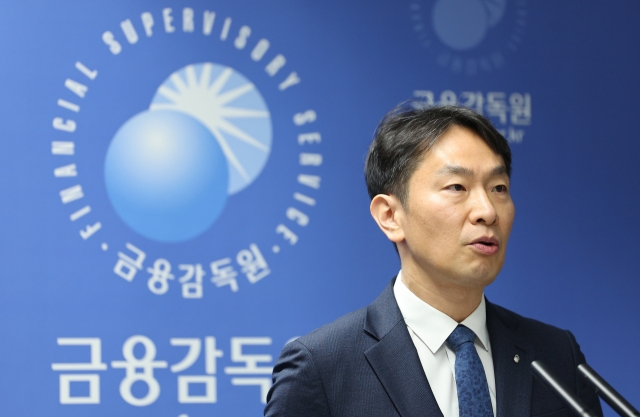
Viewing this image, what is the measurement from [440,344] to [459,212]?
222 millimetres

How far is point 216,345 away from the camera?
78.2 inches

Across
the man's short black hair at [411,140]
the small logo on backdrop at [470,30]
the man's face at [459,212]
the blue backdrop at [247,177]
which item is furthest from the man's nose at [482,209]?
the small logo on backdrop at [470,30]

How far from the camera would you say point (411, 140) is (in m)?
1.20

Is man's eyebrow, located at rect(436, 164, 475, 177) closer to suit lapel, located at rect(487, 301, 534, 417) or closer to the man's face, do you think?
the man's face

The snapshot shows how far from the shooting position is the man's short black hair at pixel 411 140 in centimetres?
118

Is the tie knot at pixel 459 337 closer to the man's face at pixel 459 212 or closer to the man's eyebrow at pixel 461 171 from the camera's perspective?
the man's face at pixel 459 212

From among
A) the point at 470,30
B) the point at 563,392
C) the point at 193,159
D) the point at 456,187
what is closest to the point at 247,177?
the point at 193,159

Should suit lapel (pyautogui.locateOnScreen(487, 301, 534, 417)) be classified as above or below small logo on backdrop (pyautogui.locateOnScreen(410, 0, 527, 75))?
below

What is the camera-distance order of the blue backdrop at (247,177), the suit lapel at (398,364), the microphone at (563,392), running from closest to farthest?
the microphone at (563,392)
the suit lapel at (398,364)
the blue backdrop at (247,177)

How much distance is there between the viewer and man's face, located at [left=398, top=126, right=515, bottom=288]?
1.09 m

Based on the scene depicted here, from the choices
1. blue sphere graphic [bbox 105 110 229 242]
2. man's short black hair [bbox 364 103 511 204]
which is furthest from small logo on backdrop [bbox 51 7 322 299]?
man's short black hair [bbox 364 103 511 204]

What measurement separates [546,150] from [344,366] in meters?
1.31

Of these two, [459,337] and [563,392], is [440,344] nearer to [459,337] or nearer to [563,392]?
[459,337]

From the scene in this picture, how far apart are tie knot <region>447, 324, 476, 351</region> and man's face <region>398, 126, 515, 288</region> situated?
0.08m
